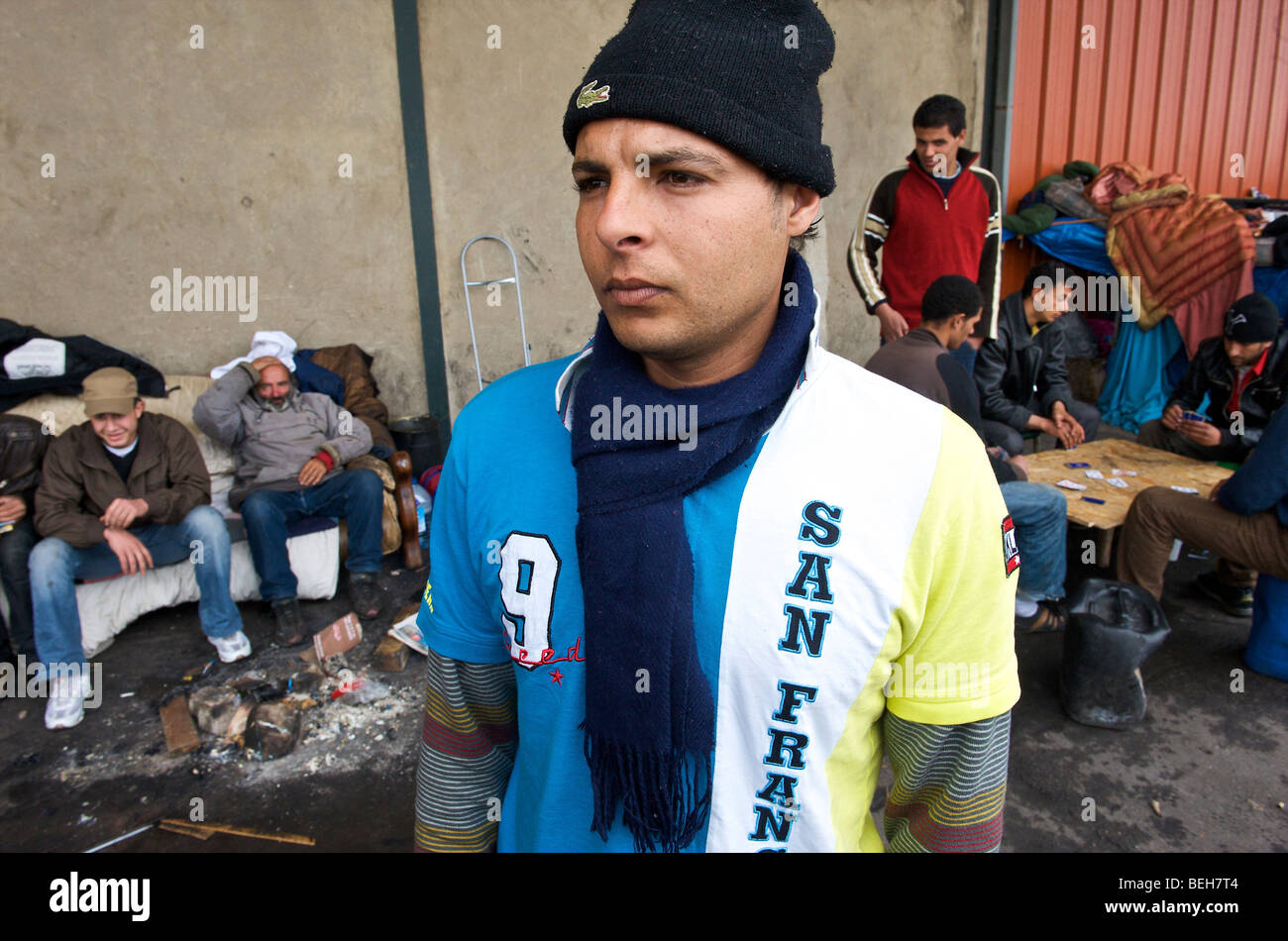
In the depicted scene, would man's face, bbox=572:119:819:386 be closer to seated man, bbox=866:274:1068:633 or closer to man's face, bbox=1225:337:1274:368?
seated man, bbox=866:274:1068:633

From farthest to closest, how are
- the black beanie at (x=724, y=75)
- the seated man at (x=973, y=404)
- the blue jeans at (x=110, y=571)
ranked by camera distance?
the blue jeans at (x=110, y=571) → the seated man at (x=973, y=404) → the black beanie at (x=724, y=75)

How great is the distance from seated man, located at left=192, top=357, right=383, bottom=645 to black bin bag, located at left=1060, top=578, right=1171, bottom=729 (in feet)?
12.1

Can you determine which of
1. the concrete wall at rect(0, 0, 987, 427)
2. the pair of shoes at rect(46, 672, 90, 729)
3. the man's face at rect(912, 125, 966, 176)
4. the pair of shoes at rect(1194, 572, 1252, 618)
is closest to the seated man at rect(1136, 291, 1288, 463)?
the pair of shoes at rect(1194, 572, 1252, 618)

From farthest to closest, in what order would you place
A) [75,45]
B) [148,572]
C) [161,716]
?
[75,45], [148,572], [161,716]

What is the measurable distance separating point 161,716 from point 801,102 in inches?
155

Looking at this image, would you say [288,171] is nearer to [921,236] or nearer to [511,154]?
[511,154]

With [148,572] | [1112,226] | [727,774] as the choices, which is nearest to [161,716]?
[148,572]

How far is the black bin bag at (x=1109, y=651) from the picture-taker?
11.5ft

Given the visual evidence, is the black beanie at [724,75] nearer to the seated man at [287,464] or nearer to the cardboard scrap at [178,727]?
the cardboard scrap at [178,727]

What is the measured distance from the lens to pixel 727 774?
1083 mm

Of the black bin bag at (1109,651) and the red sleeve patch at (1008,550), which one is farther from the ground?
the red sleeve patch at (1008,550)

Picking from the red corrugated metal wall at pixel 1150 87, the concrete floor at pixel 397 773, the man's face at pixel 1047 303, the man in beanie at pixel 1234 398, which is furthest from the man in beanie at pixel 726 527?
the red corrugated metal wall at pixel 1150 87

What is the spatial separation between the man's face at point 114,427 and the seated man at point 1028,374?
5255 mm
